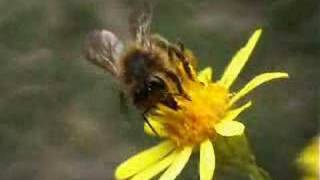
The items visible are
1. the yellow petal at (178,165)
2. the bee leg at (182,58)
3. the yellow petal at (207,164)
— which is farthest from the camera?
the bee leg at (182,58)

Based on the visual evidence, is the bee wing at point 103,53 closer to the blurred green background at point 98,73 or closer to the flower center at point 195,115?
the flower center at point 195,115

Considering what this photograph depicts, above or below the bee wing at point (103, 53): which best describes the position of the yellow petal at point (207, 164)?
below

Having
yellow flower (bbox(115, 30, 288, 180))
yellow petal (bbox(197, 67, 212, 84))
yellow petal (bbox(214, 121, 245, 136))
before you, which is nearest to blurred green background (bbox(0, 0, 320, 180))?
yellow petal (bbox(197, 67, 212, 84))

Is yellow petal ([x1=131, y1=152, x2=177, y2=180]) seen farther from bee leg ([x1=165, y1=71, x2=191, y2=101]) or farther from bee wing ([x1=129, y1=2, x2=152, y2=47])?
bee wing ([x1=129, y1=2, x2=152, y2=47])

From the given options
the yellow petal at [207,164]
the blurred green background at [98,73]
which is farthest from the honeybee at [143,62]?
the blurred green background at [98,73]

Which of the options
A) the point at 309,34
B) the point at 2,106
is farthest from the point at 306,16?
the point at 2,106

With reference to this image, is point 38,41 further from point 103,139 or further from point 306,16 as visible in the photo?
point 306,16
